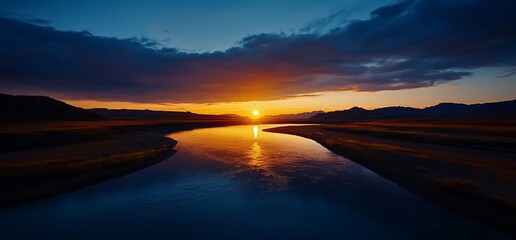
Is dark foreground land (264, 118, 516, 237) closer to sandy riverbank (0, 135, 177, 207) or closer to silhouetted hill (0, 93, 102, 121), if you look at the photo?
sandy riverbank (0, 135, 177, 207)

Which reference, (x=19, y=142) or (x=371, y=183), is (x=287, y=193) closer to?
(x=371, y=183)

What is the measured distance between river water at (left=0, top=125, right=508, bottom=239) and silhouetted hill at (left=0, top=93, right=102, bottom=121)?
9755 cm

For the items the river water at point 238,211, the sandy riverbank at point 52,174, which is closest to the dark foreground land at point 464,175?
the river water at point 238,211

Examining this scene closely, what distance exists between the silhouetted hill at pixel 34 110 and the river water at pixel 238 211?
97.6m

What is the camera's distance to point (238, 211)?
15070mm

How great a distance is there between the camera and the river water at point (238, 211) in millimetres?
12359

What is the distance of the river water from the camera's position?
12.4 m

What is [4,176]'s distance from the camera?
18.4 meters

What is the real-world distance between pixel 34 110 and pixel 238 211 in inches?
4717

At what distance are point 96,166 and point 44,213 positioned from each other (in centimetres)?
894

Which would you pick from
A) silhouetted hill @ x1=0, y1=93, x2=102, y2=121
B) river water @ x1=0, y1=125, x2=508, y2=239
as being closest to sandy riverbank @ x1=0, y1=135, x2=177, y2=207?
river water @ x1=0, y1=125, x2=508, y2=239

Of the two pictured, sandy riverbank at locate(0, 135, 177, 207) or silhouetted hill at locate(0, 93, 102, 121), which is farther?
silhouetted hill at locate(0, 93, 102, 121)

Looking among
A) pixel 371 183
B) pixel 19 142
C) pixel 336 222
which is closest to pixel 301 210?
pixel 336 222

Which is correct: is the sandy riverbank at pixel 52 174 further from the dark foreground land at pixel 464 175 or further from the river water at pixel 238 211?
the dark foreground land at pixel 464 175
